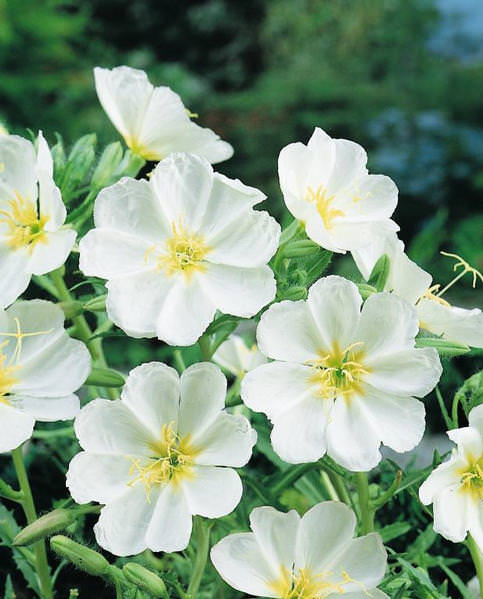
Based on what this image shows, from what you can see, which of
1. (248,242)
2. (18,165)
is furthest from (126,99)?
(248,242)

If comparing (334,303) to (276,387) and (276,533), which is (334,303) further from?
(276,533)

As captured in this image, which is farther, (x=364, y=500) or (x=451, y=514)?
(x=364, y=500)

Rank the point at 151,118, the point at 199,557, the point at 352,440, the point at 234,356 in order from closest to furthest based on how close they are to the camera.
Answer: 1. the point at 352,440
2. the point at 199,557
3. the point at 151,118
4. the point at 234,356

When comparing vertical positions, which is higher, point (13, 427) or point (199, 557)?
point (13, 427)

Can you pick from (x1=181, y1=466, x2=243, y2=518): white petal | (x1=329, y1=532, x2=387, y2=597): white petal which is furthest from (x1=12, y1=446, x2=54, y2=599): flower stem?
(x1=329, y1=532, x2=387, y2=597): white petal

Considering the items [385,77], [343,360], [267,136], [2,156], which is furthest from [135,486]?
[385,77]

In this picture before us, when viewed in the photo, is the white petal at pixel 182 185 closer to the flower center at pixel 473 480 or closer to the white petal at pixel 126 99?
the white petal at pixel 126 99

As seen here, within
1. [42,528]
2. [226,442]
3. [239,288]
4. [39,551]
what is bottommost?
[39,551]
